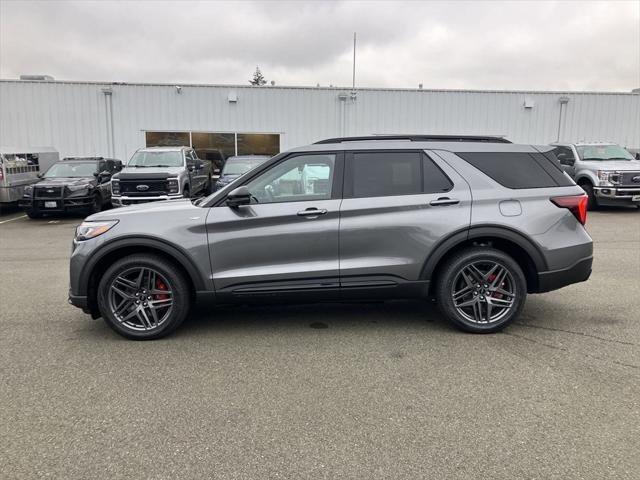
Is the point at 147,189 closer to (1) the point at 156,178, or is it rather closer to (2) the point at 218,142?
(1) the point at 156,178

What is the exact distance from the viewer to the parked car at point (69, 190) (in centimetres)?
1331

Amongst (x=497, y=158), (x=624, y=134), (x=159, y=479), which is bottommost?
(x=159, y=479)

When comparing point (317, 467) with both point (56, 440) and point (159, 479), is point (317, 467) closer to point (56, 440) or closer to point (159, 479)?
point (159, 479)

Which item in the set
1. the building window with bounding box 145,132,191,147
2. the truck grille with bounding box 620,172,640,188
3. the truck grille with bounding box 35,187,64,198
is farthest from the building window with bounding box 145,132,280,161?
the truck grille with bounding box 620,172,640,188

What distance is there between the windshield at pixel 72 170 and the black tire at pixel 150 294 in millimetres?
11212

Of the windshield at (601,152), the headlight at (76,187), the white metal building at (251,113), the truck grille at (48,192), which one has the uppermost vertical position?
the white metal building at (251,113)

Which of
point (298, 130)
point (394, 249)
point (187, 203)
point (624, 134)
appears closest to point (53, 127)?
point (298, 130)

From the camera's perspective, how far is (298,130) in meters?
19.6

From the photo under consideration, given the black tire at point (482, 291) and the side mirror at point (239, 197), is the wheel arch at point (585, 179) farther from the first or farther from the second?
the side mirror at point (239, 197)

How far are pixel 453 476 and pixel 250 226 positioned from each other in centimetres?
268

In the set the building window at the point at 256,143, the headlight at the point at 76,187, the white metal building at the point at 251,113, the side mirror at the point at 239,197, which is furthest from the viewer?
the building window at the point at 256,143

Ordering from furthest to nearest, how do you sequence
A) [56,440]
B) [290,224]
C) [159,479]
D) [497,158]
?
[497,158] < [290,224] < [56,440] < [159,479]

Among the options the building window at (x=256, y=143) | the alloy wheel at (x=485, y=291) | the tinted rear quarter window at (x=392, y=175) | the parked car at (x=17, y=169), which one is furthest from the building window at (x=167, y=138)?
the alloy wheel at (x=485, y=291)

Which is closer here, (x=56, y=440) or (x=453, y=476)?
(x=453, y=476)
